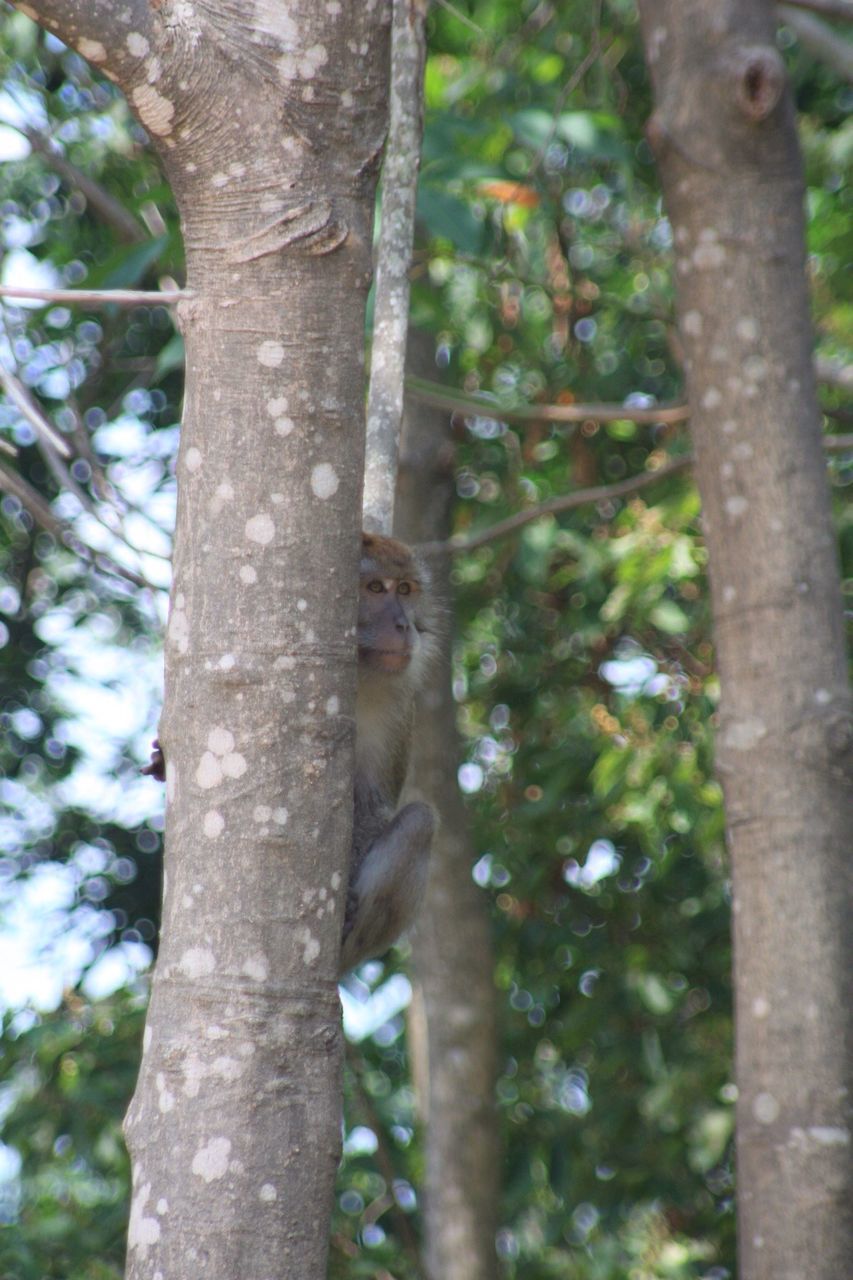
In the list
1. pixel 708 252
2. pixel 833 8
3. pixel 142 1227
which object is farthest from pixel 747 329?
pixel 142 1227

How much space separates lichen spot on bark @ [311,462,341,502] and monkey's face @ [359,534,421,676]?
1.94 meters

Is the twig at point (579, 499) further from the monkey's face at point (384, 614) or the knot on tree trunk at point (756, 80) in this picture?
the knot on tree trunk at point (756, 80)

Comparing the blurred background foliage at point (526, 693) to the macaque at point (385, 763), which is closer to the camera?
the macaque at point (385, 763)

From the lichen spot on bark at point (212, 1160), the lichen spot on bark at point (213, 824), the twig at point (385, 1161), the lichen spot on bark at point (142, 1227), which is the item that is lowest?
the twig at point (385, 1161)

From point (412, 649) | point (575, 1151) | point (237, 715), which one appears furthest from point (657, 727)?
point (237, 715)

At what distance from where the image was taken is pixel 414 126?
3020mm

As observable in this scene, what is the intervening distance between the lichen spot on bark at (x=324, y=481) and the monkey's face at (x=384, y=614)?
1.94 metres

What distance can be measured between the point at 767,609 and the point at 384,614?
1.12 metres

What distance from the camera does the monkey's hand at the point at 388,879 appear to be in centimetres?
386

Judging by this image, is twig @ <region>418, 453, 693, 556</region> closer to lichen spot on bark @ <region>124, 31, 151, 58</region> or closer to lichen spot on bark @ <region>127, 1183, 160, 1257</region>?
lichen spot on bark @ <region>124, 31, 151, 58</region>

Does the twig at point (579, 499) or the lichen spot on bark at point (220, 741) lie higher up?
the twig at point (579, 499)

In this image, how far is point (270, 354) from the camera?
6.48ft

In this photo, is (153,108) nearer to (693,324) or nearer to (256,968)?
(256,968)

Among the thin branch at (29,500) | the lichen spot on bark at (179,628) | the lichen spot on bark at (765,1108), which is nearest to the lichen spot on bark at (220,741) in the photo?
the lichen spot on bark at (179,628)
